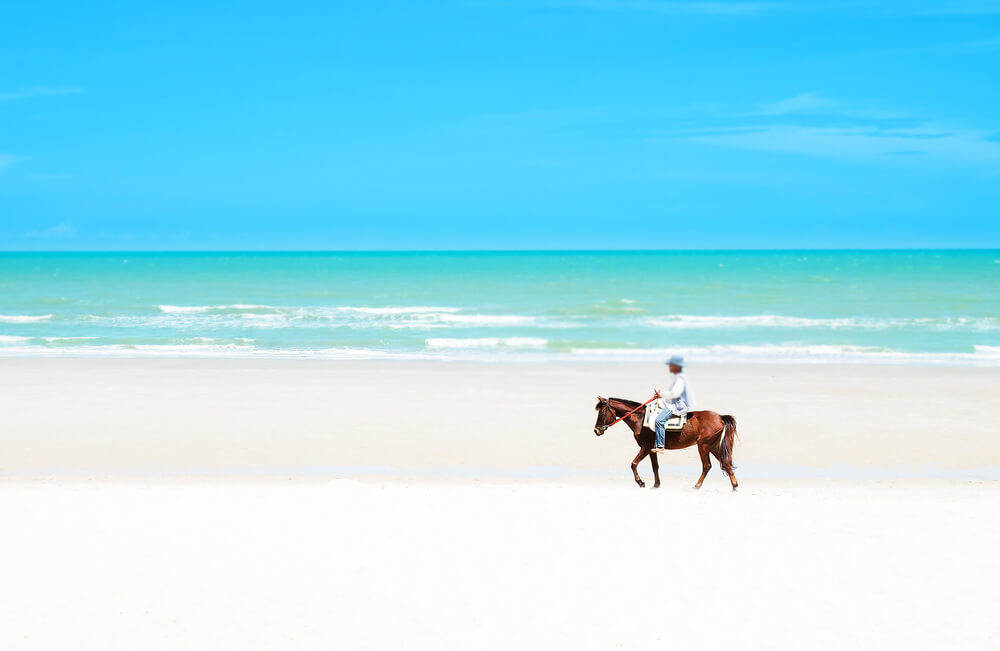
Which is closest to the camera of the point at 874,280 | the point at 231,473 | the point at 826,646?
the point at 826,646

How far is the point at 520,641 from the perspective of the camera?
19.5 ft

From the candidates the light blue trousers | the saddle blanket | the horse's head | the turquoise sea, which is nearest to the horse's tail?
the saddle blanket

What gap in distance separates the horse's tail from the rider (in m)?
0.48

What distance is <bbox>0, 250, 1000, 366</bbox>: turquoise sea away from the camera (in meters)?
24.8

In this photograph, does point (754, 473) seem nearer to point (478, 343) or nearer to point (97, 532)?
point (97, 532)

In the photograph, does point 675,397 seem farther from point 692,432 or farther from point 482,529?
point 482,529

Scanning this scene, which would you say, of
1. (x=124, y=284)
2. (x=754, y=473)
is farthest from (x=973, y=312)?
(x=124, y=284)

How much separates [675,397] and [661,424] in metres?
0.35

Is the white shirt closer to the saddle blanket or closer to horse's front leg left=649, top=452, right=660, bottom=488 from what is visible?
the saddle blanket

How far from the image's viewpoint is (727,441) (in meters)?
9.32

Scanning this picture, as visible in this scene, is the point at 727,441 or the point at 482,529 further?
the point at 727,441

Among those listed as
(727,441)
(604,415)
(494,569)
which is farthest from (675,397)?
(494,569)

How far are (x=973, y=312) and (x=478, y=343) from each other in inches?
902

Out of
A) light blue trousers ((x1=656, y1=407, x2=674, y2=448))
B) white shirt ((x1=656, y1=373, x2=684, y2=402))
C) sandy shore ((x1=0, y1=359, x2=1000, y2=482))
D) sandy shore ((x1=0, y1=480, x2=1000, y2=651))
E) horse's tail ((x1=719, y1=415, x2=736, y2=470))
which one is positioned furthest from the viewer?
sandy shore ((x1=0, y1=359, x2=1000, y2=482))
